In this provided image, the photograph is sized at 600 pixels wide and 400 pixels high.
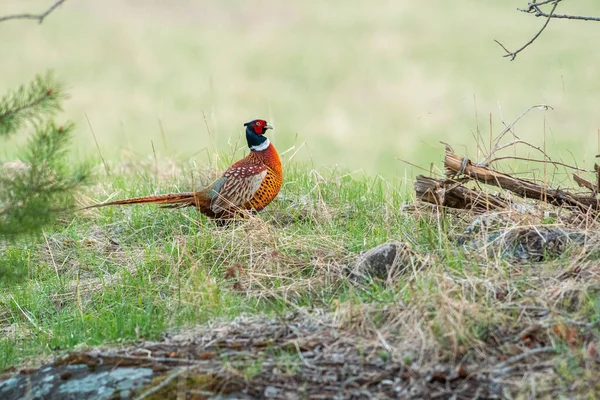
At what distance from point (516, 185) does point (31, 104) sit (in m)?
2.62

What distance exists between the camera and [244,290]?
4.36 meters

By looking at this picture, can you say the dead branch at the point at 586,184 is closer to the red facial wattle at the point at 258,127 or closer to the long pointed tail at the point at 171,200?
the red facial wattle at the point at 258,127

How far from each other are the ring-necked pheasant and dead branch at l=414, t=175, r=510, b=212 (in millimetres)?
1084

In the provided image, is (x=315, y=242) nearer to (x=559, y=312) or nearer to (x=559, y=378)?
(x=559, y=312)

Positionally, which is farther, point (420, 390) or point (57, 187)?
point (57, 187)

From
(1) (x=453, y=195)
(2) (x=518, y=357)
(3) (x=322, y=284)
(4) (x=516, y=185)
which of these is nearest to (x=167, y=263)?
(3) (x=322, y=284)

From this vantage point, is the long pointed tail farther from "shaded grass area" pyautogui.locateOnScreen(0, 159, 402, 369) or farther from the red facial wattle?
the red facial wattle

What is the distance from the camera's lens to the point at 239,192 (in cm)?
541

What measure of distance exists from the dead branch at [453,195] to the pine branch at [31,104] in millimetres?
2100

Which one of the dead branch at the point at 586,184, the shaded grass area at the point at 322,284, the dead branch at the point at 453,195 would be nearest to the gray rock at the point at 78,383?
the shaded grass area at the point at 322,284

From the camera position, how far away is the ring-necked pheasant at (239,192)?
213 inches

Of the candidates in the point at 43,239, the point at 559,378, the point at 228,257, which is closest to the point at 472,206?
the point at 228,257

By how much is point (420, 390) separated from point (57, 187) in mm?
1769

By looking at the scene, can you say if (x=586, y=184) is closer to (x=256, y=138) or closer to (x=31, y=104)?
(x=256, y=138)
